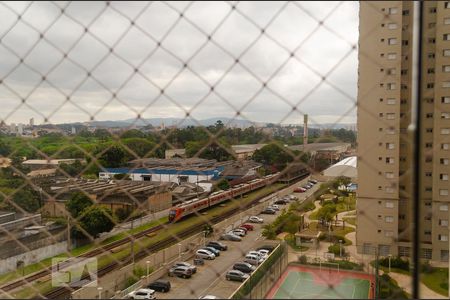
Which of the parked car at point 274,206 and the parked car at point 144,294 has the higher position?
the parked car at point 274,206

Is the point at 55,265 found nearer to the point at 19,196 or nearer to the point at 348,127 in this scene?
the point at 19,196

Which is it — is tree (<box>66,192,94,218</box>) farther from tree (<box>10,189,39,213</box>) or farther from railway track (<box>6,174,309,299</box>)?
tree (<box>10,189,39,213</box>)

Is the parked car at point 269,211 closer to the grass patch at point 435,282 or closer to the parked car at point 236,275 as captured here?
the parked car at point 236,275

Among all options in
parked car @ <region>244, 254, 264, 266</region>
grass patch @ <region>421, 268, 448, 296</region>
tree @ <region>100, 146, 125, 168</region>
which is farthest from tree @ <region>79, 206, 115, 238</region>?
grass patch @ <region>421, 268, 448, 296</region>

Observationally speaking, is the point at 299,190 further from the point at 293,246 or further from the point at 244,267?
the point at 244,267

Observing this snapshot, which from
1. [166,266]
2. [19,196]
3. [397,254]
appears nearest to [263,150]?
[166,266]

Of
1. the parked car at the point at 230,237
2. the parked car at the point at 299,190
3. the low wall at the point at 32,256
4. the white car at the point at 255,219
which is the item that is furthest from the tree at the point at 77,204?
the parked car at the point at 299,190
